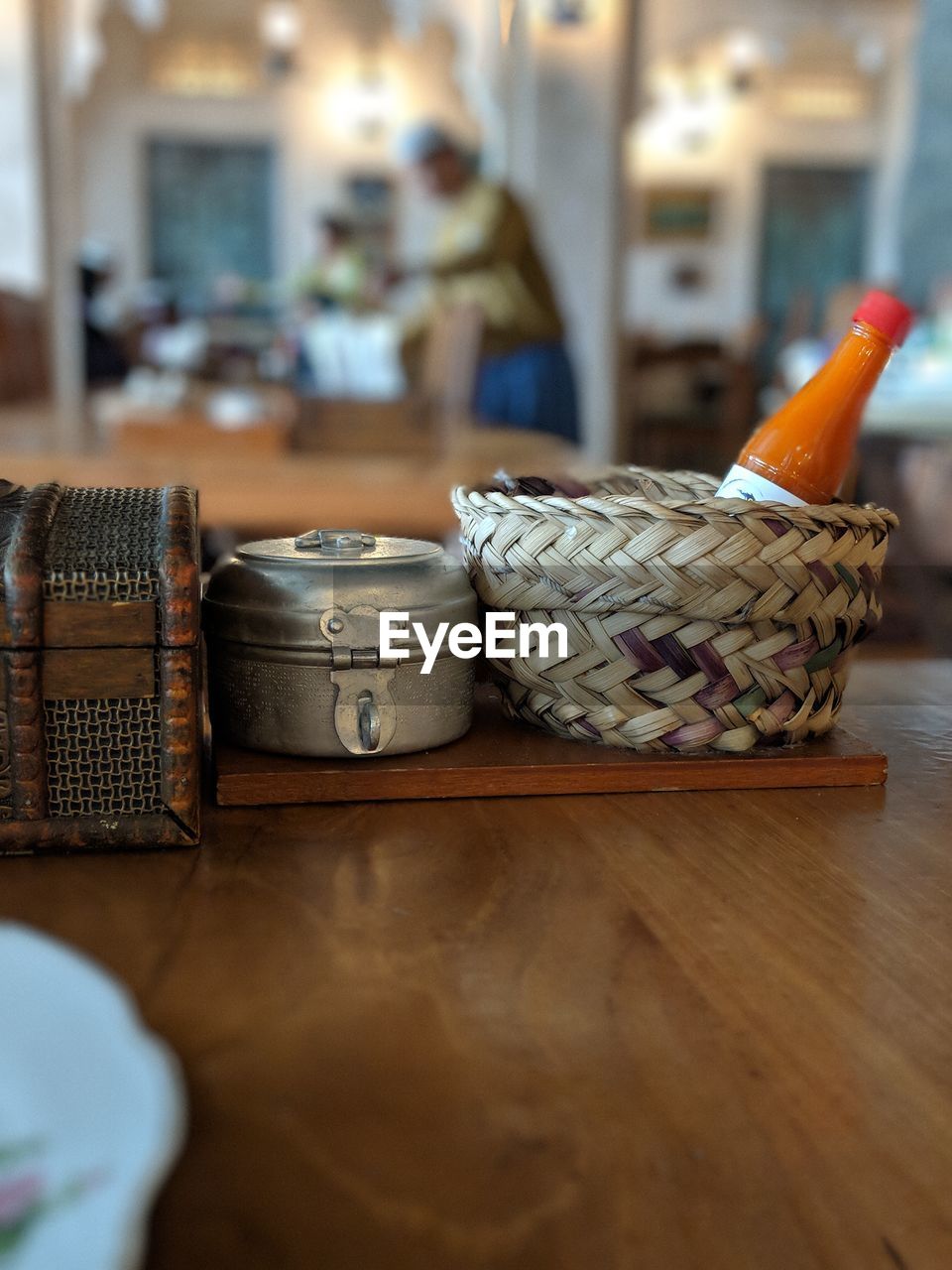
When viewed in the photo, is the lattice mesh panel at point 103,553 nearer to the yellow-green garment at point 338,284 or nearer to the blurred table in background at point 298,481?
the blurred table in background at point 298,481

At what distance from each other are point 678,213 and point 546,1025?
1027cm

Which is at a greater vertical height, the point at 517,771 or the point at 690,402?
the point at 517,771

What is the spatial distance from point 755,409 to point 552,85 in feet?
5.51

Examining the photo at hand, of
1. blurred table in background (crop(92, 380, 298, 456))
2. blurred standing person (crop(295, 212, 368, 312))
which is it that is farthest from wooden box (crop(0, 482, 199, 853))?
blurred standing person (crop(295, 212, 368, 312))

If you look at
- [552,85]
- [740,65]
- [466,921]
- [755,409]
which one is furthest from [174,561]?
[740,65]

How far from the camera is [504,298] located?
3.24 metres

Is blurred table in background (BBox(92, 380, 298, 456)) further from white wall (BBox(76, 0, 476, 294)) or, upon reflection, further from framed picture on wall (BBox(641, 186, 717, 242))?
framed picture on wall (BBox(641, 186, 717, 242))

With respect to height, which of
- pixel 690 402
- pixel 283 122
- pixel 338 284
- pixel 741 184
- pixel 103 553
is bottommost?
pixel 690 402

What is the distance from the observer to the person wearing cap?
3209mm

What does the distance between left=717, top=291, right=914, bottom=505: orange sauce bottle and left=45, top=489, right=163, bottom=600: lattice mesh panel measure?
0.29m

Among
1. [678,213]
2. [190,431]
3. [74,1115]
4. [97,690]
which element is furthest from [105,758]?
[678,213]

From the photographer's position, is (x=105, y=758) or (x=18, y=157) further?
(x=18, y=157)

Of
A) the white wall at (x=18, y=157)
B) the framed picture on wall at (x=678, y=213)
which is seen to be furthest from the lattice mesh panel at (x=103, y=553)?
the framed picture on wall at (x=678, y=213)

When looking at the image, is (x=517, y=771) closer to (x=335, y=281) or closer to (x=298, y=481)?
(x=298, y=481)
